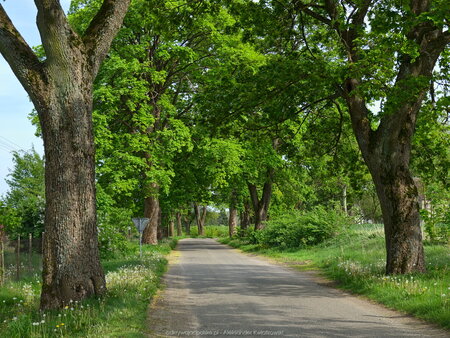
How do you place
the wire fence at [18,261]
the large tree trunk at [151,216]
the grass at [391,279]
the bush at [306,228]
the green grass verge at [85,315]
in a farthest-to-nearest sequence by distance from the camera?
1. the large tree trunk at [151,216]
2. the bush at [306,228]
3. the wire fence at [18,261]
4. the grass at [391,279]
5. the green grass verge at [85,315]

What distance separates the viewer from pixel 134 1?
82.3ft

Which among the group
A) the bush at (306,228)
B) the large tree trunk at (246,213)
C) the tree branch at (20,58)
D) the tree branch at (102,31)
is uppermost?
the tree branch at (102,31)

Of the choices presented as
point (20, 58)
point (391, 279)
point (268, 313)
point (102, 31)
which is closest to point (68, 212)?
point (20, 58)

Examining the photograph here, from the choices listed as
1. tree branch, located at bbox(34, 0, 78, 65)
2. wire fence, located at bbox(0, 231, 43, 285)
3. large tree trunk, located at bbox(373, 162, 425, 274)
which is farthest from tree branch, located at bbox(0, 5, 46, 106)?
large tree trunk, located at bbox(373, 162, 425, 274)

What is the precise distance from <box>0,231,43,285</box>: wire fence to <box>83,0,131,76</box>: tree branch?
6.82 meters

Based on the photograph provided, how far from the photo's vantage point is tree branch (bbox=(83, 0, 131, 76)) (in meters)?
9.47

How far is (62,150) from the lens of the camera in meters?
8.70

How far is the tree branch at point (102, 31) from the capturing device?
31.1 feet

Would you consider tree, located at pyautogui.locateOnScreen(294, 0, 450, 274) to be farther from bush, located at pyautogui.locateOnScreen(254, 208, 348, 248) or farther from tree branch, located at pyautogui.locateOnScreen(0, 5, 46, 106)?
bush, located at pyautogui.locateOnScreen(254, 208, 348, 248)

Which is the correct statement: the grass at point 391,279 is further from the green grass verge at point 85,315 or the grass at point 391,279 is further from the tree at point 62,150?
the tree at point 62,150

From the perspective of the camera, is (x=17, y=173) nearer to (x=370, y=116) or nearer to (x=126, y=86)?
(x=126, y=86)

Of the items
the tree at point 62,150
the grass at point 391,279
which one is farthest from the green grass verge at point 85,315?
the grass at point 391,279

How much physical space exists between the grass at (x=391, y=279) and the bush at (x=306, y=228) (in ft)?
13.3

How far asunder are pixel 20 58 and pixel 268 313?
21.0 feet
